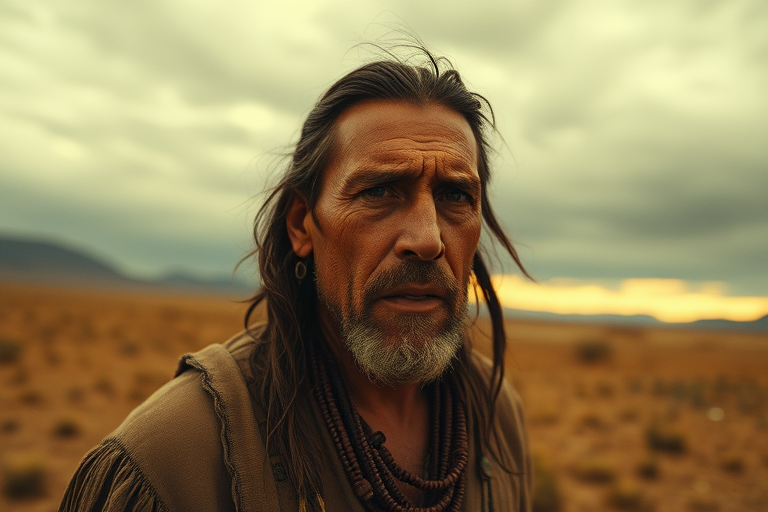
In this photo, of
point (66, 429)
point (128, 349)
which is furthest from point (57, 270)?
point (66, 429)

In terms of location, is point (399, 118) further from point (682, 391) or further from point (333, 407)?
point (682, 391)

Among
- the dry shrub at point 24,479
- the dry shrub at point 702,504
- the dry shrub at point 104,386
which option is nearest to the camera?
the dry shrub at point 24,479

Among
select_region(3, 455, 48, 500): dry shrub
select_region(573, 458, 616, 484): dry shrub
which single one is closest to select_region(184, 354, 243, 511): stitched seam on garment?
select_region(3, 455, 48, 500): dry shrub

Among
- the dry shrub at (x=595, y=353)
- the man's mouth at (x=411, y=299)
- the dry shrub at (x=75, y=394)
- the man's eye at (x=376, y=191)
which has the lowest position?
the dry shrub at (x=75, y=394)

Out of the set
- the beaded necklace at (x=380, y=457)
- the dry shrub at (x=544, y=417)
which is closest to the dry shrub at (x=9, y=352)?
the dry shrub at (x=544, y=417)

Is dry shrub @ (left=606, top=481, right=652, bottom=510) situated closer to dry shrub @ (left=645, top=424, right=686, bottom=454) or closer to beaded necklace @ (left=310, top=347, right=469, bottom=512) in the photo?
dry shrub @ (left=645, top=424, right=686, bottom=454)

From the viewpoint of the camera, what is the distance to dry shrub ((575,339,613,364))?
3378 cm

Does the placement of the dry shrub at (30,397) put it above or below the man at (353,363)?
below

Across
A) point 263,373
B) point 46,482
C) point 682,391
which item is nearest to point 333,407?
point 263,373

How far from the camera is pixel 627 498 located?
9.02 meters

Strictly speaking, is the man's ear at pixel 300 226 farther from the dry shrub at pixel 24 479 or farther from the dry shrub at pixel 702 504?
the dry shrub at pixel 702 504

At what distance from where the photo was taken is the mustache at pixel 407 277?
7.25 feet

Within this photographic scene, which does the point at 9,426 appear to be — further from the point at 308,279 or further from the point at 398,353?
the point at 398,353

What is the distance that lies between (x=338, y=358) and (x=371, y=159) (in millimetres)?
965
